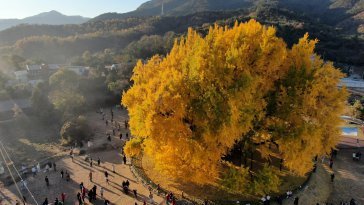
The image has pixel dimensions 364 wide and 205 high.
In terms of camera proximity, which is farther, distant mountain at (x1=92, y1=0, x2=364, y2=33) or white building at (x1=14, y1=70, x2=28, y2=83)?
distant mountain at (x1=92, y1=0, x2=364, y2=33)

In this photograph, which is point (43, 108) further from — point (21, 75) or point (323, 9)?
point (323, 9)

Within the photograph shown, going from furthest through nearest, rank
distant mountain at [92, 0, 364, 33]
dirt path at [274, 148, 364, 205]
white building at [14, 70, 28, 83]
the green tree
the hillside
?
distant mountain at [92, 0, 364, 33], the hillside, white building at [14, 70, 28, 83], the green tree, dirt path at [274, 148, 364, 205]

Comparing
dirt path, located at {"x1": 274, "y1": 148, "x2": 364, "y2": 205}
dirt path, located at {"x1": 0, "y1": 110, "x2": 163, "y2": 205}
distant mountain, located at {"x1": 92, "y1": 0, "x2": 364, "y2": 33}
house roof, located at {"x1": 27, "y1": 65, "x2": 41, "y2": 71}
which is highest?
distant mountain, located at {"x1": 92, "y1": 0, "x2": 364, "y2": 33}

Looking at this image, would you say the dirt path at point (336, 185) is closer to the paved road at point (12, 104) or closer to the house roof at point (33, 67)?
the paved road at point (12, 104)

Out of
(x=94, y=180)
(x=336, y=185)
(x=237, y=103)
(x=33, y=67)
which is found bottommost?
(x=94, y=180)

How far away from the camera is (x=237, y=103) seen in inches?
837

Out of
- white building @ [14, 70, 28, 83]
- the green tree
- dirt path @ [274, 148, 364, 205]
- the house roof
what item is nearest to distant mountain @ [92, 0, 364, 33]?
the house roof

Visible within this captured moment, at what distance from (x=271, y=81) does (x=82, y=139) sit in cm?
2550

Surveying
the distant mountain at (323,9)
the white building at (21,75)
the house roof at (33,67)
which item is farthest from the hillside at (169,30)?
the white building at (21,75)

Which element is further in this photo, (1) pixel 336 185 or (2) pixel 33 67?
(2) pixel 33 67

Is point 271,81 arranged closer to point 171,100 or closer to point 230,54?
point 230,54

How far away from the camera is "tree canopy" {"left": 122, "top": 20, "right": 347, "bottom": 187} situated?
21.6 m

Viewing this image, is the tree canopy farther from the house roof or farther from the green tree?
the house roof

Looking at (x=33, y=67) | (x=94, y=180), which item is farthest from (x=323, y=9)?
(x=94, y=180)
